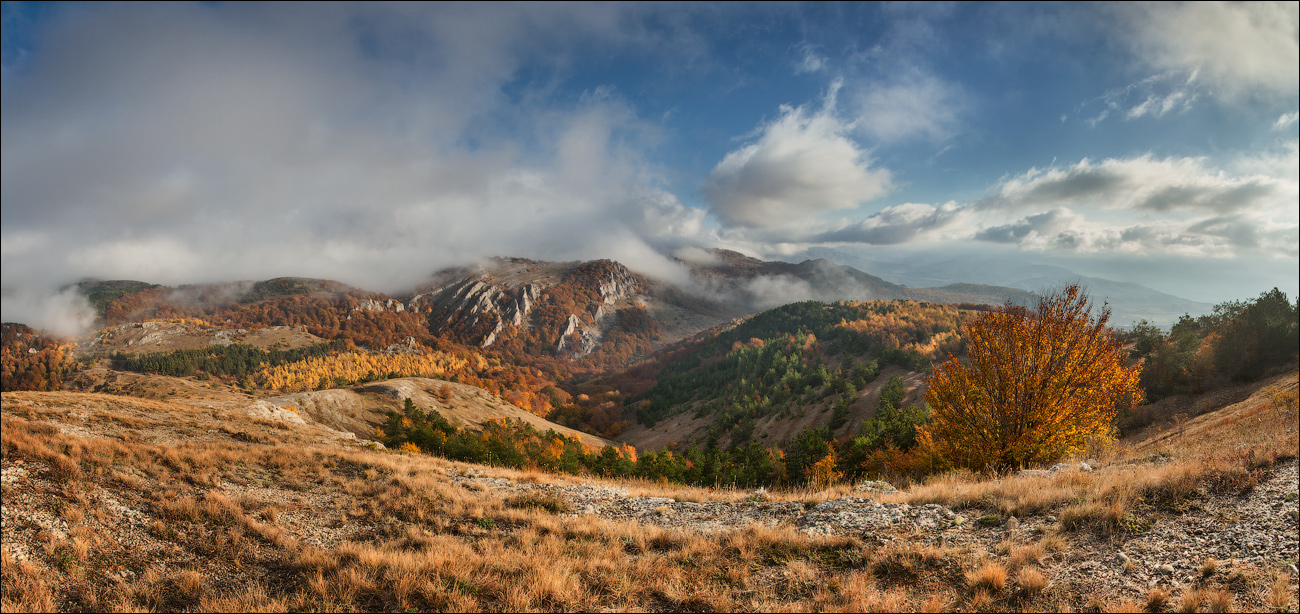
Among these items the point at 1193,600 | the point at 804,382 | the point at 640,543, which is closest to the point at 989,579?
the point at 1193,600

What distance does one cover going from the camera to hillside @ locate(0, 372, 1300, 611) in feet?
23.2

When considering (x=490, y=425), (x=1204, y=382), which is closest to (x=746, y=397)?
(x=490, y=425)

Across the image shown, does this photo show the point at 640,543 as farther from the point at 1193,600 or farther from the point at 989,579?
the point at 1193,600

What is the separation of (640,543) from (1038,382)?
19874 millimetres

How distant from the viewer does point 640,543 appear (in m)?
10.0

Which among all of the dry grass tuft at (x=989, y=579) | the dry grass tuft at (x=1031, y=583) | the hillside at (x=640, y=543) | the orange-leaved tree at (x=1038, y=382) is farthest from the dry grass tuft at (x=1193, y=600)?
the orange-leaved tree at (x=1038, y=382)

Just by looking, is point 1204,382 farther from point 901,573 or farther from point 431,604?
point 431,604

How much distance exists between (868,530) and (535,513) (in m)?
9.47

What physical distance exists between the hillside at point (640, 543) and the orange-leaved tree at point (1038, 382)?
3.48 m

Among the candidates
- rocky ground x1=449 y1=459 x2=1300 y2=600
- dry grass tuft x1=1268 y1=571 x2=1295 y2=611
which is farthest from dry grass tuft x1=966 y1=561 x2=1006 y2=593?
dry grass tuft x1=1268 y1=571 x2=1295 y2=611

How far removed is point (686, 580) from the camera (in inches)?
314

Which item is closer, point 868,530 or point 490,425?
point 868,530

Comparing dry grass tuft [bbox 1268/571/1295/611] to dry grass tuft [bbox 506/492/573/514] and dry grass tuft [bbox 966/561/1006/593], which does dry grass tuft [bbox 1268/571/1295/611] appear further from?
dry grass tuft [bbox 506/492/573/514]

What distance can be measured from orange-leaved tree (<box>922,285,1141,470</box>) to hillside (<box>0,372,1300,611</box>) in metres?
3.48
